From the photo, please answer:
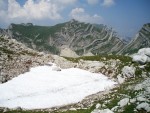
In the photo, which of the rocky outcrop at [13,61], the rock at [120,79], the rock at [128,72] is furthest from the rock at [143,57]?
the rocky outcrop at [13,61]

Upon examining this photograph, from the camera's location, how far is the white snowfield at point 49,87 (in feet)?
167

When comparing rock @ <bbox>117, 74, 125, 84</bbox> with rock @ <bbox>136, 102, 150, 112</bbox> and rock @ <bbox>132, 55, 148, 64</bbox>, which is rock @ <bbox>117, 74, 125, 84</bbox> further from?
rock @ <bbox>136, 102, 150, 112</bbox>

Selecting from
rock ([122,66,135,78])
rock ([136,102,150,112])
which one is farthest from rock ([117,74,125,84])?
rock ([136,102,150,112])

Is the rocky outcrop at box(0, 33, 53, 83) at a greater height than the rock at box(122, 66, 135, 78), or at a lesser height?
greater

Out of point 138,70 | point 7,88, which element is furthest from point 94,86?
point 7,88

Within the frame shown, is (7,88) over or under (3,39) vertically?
under

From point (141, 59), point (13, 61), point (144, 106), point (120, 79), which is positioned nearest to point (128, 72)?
point (120, 79)

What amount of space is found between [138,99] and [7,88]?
3388cm

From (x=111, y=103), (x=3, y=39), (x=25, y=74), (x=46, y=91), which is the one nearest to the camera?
(x=111, y=103)

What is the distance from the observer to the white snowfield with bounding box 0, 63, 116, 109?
50875 millimetres

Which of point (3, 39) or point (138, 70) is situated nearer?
point (138, 70)

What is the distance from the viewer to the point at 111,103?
37781mm

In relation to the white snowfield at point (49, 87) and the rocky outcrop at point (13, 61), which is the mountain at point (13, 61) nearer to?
the rocky outcrop at point (13, 61)

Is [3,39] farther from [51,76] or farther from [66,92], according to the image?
[66,92]
